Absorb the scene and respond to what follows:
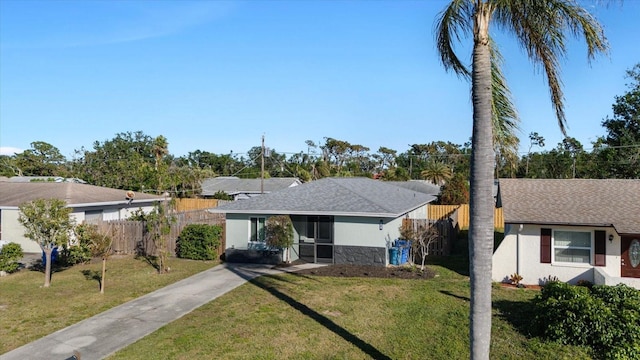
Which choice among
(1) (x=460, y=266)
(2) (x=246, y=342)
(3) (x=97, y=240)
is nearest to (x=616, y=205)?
(1) (x=460, y=266)

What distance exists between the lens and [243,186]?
47.3 metres

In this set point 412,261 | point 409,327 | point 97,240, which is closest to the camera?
point 409,327

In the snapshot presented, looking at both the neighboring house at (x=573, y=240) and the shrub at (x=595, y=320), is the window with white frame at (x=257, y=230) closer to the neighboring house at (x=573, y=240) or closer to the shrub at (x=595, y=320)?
the neighboring house at (x=573, y=240)

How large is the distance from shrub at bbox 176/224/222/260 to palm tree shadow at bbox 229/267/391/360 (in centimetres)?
471

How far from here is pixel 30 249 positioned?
73.2 feet

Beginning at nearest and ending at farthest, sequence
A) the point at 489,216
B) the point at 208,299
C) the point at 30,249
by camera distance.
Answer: the point at 489,216, the point at 208,299, the point at 30,249

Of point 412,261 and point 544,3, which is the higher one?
point 544,3

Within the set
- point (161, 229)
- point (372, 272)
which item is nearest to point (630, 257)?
point (372, 272)

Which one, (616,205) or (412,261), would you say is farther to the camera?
(412,261)

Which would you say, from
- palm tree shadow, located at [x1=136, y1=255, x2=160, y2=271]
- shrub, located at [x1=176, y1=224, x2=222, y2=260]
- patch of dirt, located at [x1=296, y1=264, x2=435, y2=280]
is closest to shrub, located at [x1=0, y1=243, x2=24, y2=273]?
palm tree shadow, located at [x1=136, y1=255, x2=160, y2=271]

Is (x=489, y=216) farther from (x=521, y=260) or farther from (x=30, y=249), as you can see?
(x=30, y=249)

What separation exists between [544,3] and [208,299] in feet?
38.7

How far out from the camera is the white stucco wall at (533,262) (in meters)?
14.7

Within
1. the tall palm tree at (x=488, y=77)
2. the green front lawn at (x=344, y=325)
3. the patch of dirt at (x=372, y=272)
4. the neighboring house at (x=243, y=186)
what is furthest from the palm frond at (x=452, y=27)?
the neighboring house at (x=243, y=186)
